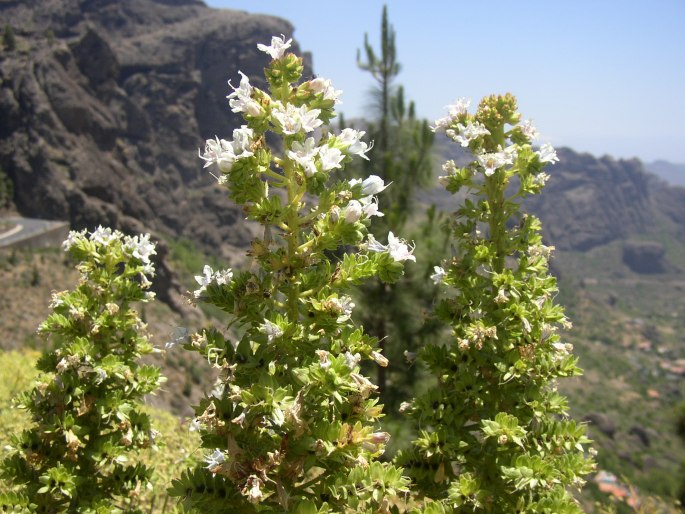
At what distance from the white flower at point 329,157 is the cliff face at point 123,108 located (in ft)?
220

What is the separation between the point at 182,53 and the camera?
127m

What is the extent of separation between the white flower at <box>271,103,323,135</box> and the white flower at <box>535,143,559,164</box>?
6.89ft

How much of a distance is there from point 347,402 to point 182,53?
136m

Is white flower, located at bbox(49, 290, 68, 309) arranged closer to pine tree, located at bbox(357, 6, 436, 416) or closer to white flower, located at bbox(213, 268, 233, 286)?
white flower, located at bbox(213, 268, 233, 286)

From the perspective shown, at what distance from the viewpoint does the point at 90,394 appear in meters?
4.55

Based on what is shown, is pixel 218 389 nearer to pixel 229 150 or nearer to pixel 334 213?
pixel 334 213

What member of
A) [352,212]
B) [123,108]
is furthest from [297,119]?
[123,108]

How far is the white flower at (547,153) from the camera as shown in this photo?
14.8ft

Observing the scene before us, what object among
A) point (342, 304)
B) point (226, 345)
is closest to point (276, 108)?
point (342, 304)

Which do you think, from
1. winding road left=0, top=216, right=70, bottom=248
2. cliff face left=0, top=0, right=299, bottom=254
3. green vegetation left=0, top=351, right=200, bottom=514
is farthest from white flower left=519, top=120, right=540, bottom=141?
cliff face left=0, top=0, right=299, bottom=254

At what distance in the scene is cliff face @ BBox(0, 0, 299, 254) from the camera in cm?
7912

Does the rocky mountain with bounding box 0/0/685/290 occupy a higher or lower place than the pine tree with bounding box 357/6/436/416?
lower

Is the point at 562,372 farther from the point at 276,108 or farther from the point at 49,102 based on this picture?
the point at 49,102

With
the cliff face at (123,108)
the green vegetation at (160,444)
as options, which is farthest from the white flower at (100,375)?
the cliff face at (123,108)
